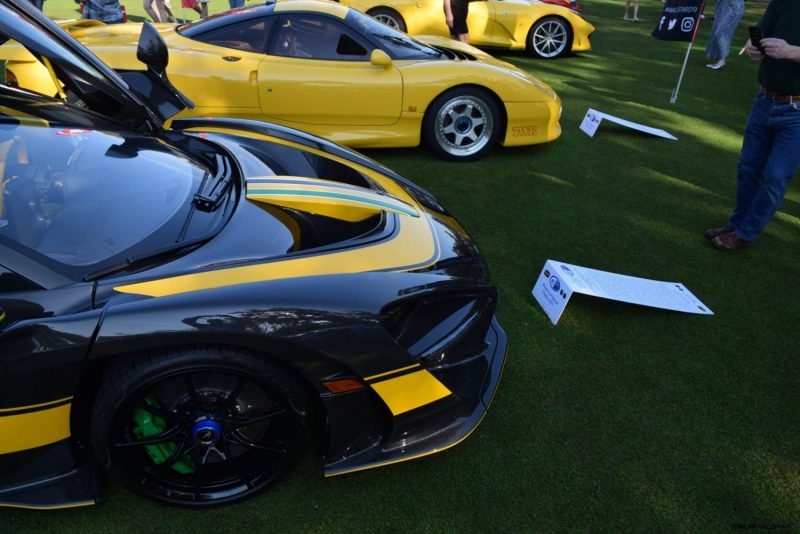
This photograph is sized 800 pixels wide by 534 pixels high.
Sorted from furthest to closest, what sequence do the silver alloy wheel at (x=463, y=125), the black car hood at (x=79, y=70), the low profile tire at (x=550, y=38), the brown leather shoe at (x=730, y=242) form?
the low profile tire at (x=550, y=38) → the silver alloy wheel at (x=463, y=125) → the brown leather shoe at (x=730, y=242) → the black car hood at (x=79, y=70)

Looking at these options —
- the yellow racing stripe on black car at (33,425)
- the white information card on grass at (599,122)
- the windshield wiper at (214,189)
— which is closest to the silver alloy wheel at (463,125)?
the white information card on grass at (599,122)

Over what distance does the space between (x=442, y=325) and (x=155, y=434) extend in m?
1.02

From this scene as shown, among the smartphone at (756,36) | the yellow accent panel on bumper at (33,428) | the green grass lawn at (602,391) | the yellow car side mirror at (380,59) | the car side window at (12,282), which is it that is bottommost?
the green grass lawn at (602,391)

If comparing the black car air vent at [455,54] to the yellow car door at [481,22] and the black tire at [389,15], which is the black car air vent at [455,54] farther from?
the yellow car door at [481,22]

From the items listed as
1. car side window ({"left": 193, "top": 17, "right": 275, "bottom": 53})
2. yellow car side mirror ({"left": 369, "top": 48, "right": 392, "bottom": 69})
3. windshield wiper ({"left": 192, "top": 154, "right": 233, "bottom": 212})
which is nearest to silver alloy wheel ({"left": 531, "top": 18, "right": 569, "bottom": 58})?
yellow car side mirror ({"left": 369, "top": 48, "right": 392, "bottom": 69})

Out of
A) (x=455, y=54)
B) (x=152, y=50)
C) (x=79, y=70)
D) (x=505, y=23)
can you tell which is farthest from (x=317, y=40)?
(x=505, y=23)

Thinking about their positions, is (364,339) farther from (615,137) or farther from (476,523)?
(615,137)

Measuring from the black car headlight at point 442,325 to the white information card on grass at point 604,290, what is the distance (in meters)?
0.96

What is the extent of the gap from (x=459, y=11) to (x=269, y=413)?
20.6 feet

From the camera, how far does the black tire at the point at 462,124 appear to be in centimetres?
449

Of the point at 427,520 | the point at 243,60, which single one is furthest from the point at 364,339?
the point at 243,60

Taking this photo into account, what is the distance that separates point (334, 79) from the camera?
13.9ft

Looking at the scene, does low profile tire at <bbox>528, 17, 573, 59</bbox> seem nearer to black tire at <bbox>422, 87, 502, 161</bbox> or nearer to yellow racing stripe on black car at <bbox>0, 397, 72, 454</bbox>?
black tire at <bbox>422, 87, 502, 161</bbox>

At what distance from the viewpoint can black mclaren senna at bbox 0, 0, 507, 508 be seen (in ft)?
5.01
